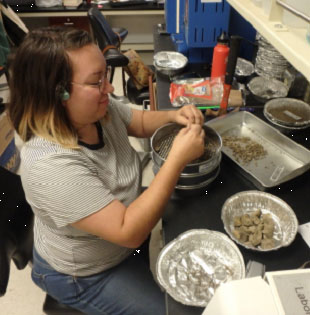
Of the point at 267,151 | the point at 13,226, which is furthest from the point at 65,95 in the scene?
the point at 267,151

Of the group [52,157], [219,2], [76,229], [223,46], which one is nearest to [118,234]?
[76,229]

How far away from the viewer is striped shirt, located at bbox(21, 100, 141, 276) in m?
0.76

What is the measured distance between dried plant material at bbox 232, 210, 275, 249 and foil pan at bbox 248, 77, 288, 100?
741mm

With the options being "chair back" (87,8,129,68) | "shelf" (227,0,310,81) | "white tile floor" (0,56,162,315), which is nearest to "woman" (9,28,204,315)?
"shelf" (227,0,310,81)

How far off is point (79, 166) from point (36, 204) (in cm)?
17

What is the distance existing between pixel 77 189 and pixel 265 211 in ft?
1.93

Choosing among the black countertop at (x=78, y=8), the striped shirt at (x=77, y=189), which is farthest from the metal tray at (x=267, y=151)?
the black countertop at (x=78, y=8)

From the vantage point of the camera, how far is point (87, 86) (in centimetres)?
78

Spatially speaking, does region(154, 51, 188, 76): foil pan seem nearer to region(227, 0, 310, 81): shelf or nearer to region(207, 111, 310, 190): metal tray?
region(207, 111, 310, 190): metal tray

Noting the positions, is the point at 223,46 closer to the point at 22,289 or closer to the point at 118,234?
the point at 118,234

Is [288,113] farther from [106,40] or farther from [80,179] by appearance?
[106,40]

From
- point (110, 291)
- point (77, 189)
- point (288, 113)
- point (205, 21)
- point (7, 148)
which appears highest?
point (205, 21)

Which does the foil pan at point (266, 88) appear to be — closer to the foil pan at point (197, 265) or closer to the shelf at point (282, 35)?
the shelf at point (282, 35)

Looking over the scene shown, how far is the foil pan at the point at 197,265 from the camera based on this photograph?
2.40 feet
